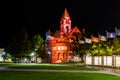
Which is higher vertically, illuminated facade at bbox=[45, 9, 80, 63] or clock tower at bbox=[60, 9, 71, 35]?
clock tower at bbox=[60, 9, 71, 35]

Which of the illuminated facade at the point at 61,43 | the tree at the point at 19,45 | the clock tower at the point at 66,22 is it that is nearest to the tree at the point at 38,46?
the illuminated facade at the point at 61,43

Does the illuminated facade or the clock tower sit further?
the clock tower

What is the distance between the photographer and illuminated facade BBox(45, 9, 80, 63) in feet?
534

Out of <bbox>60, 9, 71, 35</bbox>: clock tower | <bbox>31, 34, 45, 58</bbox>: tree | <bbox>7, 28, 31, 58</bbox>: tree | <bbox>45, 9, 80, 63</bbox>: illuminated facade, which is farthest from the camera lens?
<bbox>60, 9, 71, 35</bbox>: clock tower

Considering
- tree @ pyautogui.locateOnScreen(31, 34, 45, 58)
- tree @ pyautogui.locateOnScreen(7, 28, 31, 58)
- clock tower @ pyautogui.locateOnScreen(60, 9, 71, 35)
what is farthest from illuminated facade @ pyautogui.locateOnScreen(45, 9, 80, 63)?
tree @ pyautogui.locateOnScreen(7, 28, 31, 58)

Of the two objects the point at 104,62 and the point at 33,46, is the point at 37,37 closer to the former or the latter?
the point at 33,46

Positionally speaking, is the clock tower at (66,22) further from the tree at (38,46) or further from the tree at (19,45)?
the tree at (19,45)

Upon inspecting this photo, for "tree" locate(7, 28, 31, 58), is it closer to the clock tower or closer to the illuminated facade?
the illuminated facade

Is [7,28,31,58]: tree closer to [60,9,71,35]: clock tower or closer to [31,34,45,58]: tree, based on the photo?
[31,34,45,58]: tree

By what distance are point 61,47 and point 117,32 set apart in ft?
370

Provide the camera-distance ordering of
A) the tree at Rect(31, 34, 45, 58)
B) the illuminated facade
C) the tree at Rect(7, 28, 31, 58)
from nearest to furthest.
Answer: the tree at Rect(7, 28, 31, 58)
the tree at Rect(31, 34, 45, 58)
the illuminated facade

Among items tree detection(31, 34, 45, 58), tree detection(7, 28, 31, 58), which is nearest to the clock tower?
tree detection(31, 34, 45, 58)

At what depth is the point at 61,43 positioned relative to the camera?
16925cm

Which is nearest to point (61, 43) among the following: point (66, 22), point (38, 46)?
point (38, 46)
